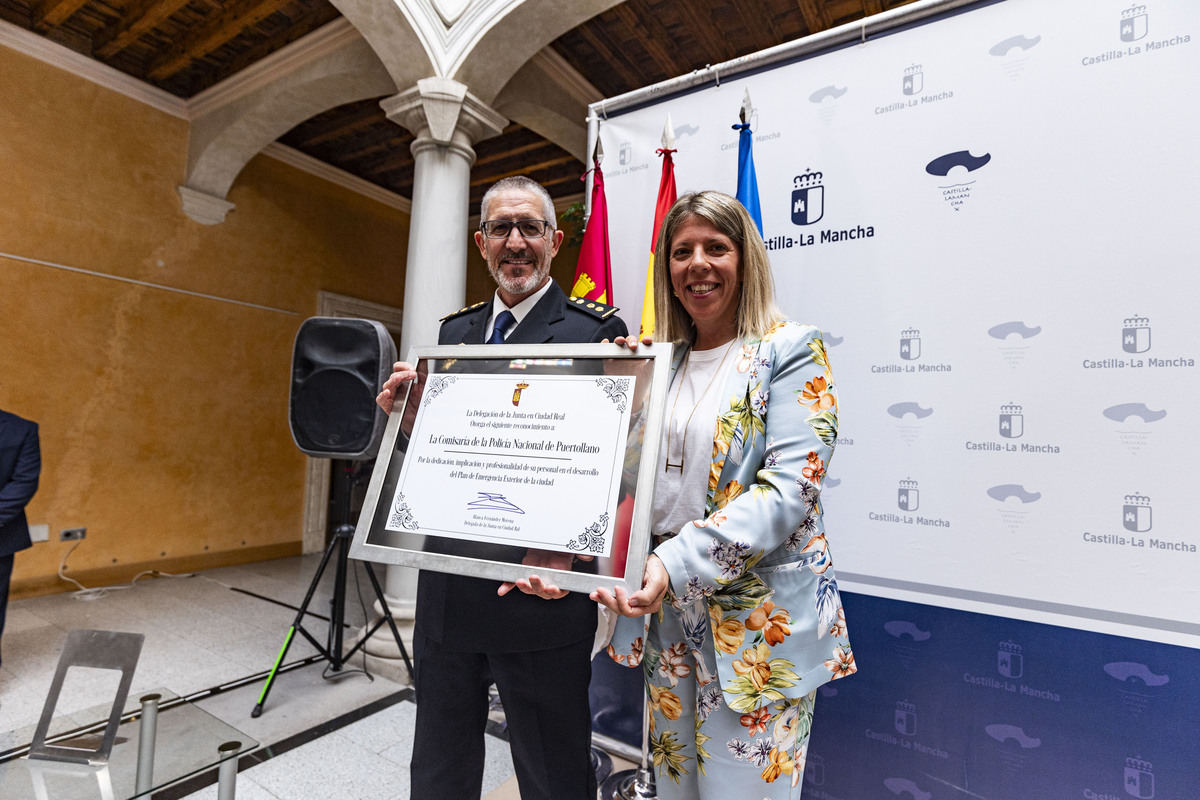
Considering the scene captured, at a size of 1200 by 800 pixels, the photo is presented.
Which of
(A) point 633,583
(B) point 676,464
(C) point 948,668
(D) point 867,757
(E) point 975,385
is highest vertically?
(E) point 975,385

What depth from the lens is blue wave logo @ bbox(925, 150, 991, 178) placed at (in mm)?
1624

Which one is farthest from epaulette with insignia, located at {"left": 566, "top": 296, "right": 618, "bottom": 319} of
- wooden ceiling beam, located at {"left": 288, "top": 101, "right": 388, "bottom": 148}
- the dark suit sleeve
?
wooden ceiling beam, located at {"left": 288, "top": 101, "right": 388, "bottom": 148}

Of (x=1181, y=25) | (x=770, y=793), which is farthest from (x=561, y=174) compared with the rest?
(x=770, y=793)

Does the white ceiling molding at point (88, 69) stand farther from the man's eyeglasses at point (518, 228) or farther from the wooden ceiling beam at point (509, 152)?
the man's eyeglasses at point (518, 228)

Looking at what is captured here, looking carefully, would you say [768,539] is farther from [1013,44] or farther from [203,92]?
[203,92]

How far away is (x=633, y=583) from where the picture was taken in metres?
0.87

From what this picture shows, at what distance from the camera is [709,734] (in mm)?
987

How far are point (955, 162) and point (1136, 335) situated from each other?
65 centimetres

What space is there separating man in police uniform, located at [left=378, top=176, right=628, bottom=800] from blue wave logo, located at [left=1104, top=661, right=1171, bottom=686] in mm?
1314

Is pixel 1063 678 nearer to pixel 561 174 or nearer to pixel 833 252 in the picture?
pixel 833 252

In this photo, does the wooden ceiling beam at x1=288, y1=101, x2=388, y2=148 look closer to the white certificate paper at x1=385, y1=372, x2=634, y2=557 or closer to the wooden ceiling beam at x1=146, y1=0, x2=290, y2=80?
the wooden ceiling beam at x1=146, y1=0, x2=290, y2=80

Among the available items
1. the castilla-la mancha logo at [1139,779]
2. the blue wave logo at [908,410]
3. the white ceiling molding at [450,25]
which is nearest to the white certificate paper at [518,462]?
the blue wave logo at [908,410]

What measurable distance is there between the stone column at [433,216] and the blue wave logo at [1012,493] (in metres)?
2.53

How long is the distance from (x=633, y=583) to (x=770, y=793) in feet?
1.52
